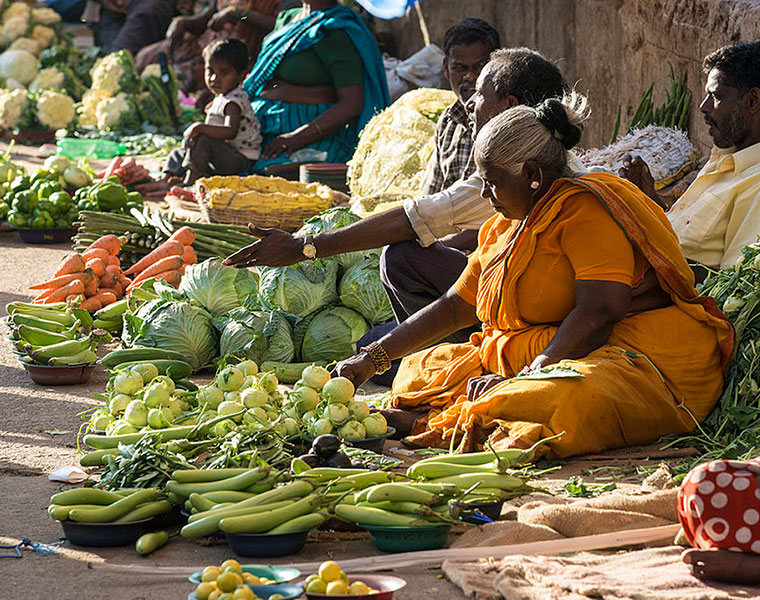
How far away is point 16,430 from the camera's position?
14.1ft

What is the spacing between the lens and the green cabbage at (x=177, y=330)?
522 cm

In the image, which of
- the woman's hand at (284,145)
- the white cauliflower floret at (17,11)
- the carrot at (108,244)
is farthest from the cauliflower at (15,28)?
the carrot at (108,244)

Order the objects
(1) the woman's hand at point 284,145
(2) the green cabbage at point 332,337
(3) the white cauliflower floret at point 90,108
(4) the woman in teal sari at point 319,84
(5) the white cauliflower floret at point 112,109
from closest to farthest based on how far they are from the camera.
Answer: (2) the green cabbage at point 332,337 < (4) the woman in teal sari at point 319,84 < (1) the woman's hand at point 284,145 < (5) the white cauliflower floret at point 112,109 < (3) the white cauliflower floret at point 90,108

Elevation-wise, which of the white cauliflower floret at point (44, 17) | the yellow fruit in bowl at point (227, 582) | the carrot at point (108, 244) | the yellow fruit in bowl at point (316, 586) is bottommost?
the yellow fruit in bowl at point (316, 586)

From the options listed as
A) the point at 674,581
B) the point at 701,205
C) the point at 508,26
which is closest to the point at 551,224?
the point at 701,205

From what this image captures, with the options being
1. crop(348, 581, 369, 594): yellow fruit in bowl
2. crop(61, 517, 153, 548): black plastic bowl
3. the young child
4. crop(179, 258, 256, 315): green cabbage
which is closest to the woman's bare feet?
crop(348, 581, 369, 594): yellow fruit in bowl

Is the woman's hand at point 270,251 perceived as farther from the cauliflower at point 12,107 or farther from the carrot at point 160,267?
the cauliflower at point 12,107

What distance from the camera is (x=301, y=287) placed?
545 centimetres

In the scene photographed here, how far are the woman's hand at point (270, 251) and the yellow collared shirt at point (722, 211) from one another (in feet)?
5.45

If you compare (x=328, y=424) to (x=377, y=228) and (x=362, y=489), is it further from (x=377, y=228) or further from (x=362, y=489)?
(x=377, y=228)

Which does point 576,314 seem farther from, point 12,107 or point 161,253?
point 12,107

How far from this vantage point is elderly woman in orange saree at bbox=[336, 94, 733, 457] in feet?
12.1

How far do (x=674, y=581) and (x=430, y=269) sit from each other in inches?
94.0

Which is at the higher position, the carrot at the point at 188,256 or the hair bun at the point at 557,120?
the hair bun at the point at 557,120
